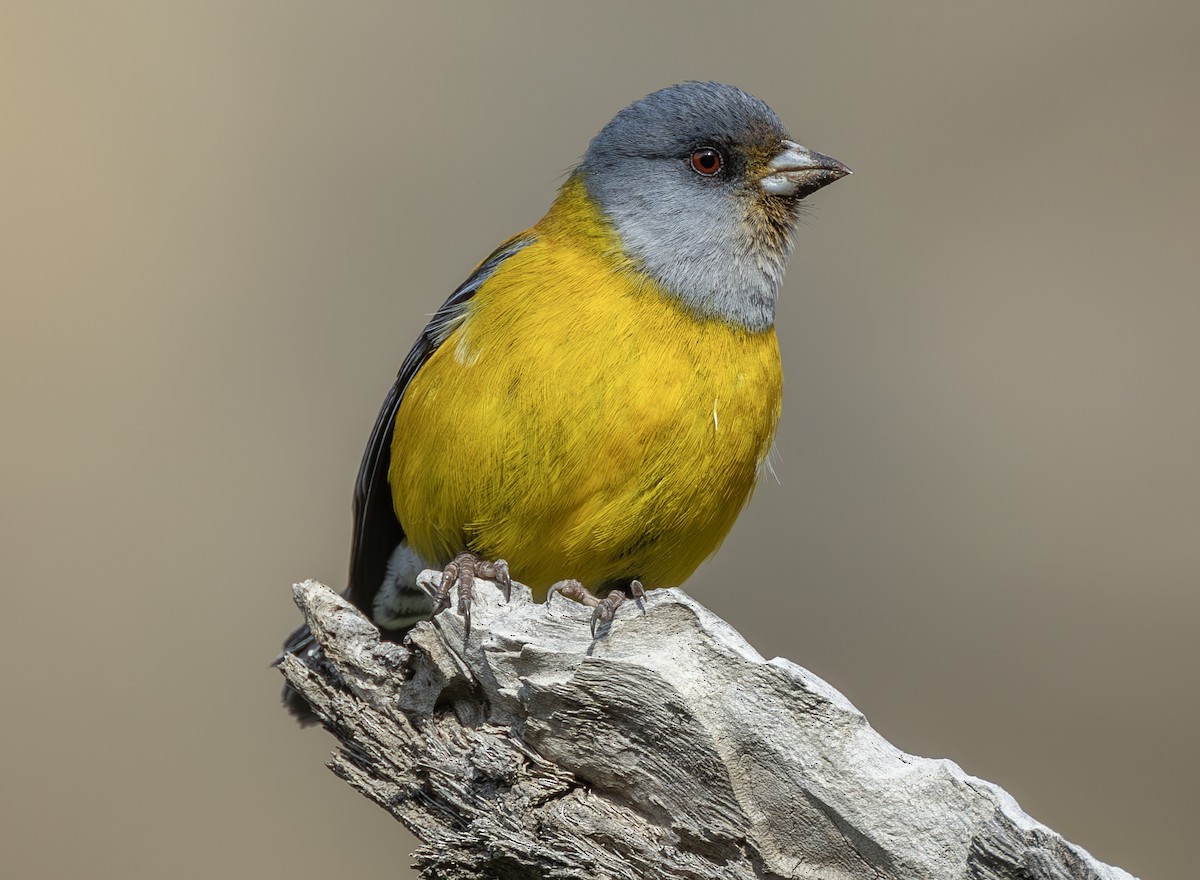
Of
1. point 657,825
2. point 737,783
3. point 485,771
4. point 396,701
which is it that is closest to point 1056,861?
point 737,783

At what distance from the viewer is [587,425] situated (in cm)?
403

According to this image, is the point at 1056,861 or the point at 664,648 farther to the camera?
the point at 664,648

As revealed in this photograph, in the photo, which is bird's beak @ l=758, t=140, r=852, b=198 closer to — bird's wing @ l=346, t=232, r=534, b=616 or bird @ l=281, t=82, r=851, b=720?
bird @ l=281, t=82, r=851, b=720

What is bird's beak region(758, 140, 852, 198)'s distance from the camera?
14.8 ft

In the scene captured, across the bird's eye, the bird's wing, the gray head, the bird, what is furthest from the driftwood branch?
the bird's eye

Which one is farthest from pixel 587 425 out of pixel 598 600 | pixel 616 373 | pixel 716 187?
pixel 716 187

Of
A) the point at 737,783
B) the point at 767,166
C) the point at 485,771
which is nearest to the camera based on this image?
the point at 737,783

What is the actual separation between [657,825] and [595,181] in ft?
8.00

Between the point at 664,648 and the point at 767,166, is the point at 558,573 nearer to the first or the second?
the point at 664,648

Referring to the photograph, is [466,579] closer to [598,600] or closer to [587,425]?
[598,600]

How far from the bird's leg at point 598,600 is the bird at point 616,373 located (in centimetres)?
1

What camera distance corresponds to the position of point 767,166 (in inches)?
179

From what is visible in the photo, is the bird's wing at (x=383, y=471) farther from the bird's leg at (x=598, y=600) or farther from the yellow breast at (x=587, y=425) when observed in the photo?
the bird's leg at (x=598, y=600)

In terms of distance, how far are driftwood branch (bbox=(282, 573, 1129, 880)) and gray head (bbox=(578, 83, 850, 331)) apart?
4.67 ft
